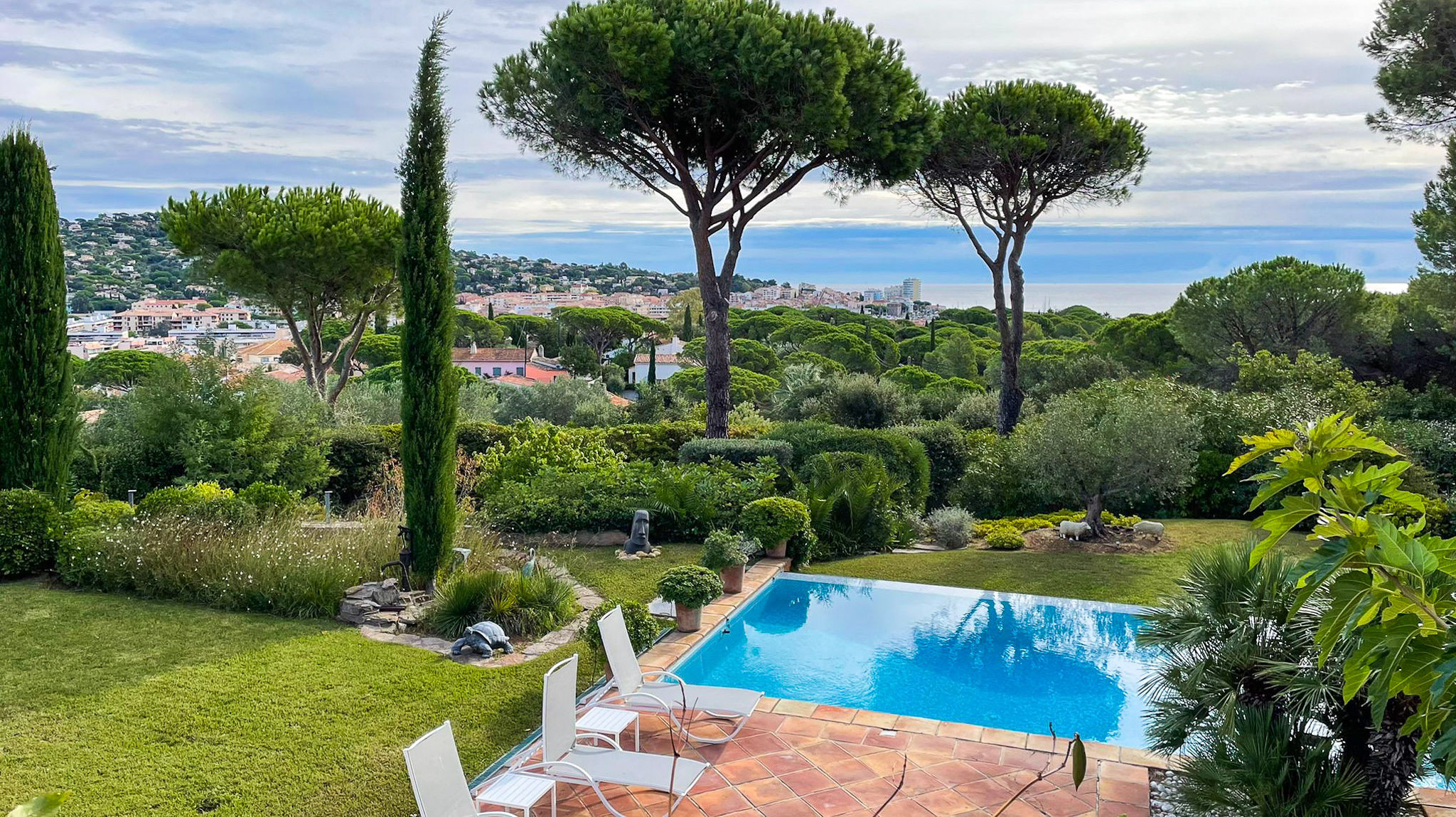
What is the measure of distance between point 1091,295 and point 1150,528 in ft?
134

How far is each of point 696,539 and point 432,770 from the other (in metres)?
8.23

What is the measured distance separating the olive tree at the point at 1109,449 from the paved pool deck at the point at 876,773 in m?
6.66

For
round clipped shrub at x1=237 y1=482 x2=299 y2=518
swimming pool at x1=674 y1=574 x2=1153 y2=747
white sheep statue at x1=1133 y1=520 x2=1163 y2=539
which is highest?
round clipped shrub at x1=237 y1=482 x2=299 y2=518

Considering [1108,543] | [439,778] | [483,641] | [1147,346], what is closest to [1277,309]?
[1147,346]

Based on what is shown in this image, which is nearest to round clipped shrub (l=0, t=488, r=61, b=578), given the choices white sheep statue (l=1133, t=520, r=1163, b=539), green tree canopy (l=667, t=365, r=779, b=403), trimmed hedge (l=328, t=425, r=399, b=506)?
trimmed hedge (l=328, t=425, r=399, b=506)

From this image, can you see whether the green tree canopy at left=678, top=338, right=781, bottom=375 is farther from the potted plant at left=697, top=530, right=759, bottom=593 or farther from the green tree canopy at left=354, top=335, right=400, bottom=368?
the potted plant at left=697, top=530, right=759, bottom=593

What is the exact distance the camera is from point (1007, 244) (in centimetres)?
2158

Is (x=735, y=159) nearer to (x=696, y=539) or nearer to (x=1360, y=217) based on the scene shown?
(x=696, y=539)

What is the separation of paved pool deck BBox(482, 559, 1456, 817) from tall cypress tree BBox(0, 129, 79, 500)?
8.74 meters

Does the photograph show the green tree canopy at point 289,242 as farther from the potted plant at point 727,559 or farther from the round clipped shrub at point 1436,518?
the round clipped shrub at point 1436,518

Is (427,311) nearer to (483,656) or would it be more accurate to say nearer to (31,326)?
(483,656)

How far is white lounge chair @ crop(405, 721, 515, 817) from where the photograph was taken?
4016 mm

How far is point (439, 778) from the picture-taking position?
4.14m

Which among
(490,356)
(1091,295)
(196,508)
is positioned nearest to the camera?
(196,508)
